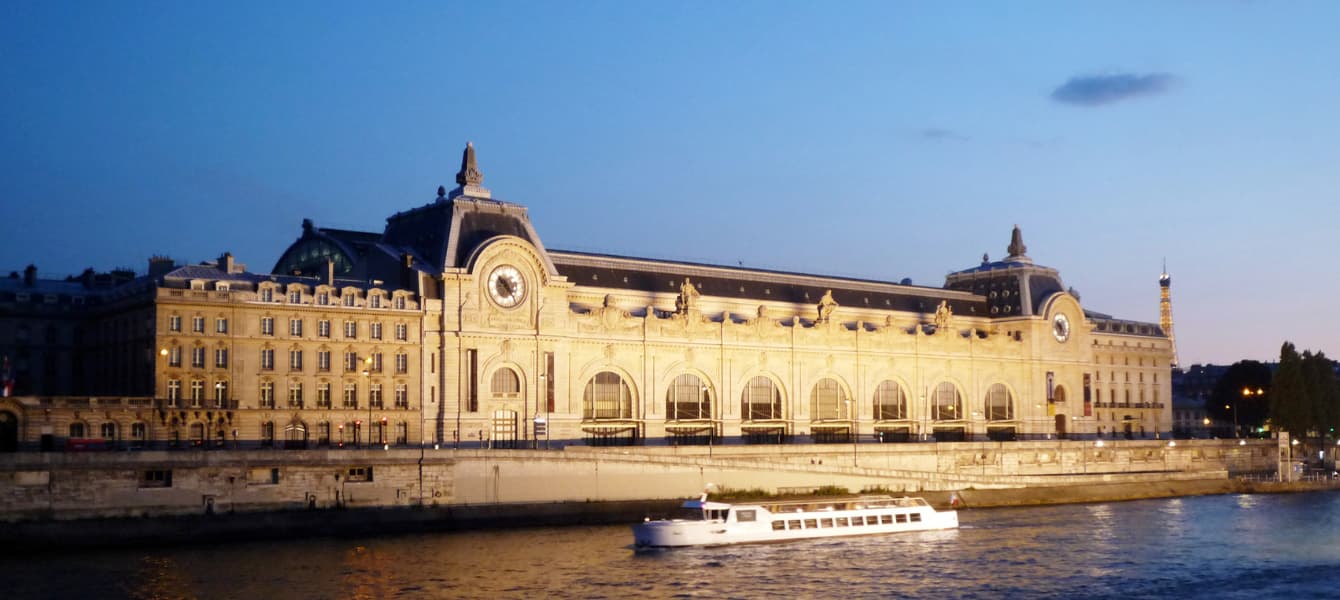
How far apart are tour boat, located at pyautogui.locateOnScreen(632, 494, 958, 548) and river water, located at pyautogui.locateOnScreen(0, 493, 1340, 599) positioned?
1000 millimetres

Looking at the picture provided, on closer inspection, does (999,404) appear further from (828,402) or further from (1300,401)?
(1300,401)

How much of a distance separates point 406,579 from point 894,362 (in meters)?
61.2

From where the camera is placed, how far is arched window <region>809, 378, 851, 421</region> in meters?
105

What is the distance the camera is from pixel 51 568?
5681 cm

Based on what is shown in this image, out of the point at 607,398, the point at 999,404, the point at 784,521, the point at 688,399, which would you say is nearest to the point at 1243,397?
the point at 999,404

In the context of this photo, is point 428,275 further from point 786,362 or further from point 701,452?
point 786,362


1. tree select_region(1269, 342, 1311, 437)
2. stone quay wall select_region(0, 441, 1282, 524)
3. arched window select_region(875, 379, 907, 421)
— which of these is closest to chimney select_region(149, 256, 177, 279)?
stone quay wall select_region(0, 441, 1282, 524)

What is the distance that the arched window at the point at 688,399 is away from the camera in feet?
320

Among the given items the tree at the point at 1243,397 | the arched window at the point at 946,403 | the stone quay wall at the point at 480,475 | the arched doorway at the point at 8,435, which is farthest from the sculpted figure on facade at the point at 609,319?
the tree at the point at 1243,397

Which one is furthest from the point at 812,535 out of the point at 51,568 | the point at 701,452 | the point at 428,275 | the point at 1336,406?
the point at 1336,406

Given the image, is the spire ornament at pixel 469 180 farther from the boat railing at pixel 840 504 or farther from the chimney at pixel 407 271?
the boat railing at pixel 840 504

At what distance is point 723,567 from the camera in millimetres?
60375

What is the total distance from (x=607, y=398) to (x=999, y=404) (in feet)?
126

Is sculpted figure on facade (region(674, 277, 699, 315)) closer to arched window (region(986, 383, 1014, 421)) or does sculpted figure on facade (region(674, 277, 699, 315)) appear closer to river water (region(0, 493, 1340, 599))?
river water (region(0, 493, 1340, 599))
